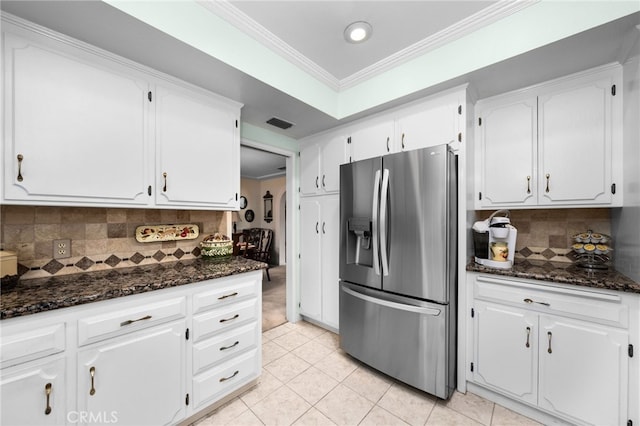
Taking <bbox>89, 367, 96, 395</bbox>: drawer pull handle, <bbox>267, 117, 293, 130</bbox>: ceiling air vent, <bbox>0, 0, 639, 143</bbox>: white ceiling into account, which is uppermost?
<bbox>0, 0, 639, 143</bbox>: white ceiling

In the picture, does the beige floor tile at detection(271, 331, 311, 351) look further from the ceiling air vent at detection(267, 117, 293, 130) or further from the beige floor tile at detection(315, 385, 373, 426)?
the ceiling air vent at detection(267, 117, 293, 130)

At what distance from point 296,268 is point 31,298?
2251mm

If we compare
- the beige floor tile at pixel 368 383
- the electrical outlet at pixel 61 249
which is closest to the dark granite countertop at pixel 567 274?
the beige floor tile at pixel 368 383

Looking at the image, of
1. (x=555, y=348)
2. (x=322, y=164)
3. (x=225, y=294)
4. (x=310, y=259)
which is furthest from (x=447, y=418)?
(x=322, y=164)

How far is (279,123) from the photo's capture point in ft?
8.46

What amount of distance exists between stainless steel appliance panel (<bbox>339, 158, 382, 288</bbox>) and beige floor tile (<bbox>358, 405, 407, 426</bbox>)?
830 mm

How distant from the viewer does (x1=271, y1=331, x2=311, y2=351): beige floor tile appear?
250cm

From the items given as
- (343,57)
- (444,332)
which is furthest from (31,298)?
(343,57)

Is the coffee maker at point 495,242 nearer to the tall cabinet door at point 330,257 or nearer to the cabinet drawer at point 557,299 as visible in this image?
the cabinet drawer at point 557,299

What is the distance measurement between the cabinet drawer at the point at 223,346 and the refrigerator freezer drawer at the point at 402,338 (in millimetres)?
869

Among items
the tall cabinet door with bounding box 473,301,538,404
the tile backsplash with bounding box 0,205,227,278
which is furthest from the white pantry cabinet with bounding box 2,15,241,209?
the tall cabinet door with bounding box 473,301,538,404

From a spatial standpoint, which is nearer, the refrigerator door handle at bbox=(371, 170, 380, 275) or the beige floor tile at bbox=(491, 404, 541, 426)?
the beige floor tile at bbox=(491, 404, 541, 426)

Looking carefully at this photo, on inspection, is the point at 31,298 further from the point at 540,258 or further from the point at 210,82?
the point at 540,258

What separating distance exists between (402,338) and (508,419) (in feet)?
2.55
